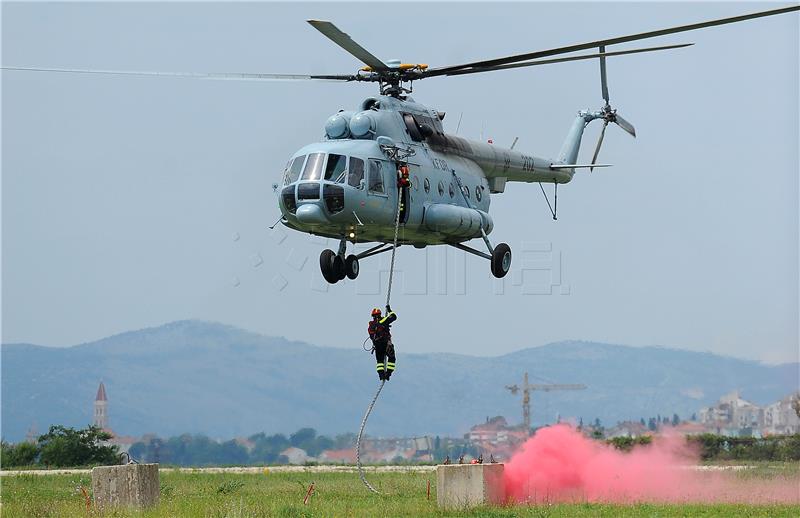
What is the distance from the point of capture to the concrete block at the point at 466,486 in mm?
21719

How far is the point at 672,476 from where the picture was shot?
27266mm

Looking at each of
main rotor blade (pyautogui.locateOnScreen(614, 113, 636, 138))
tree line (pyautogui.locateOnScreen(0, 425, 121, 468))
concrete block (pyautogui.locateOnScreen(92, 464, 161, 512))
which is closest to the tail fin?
main rotor blade (pyautogui.locateOnScreen(614, 113, 636, 138))

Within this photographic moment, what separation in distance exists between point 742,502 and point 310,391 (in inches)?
2493

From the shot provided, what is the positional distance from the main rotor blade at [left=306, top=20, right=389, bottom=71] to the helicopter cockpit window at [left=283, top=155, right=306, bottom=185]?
2.34m

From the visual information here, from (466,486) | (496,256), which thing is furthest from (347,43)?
(466,486)

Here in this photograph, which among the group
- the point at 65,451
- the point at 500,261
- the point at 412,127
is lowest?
the point at 65,451

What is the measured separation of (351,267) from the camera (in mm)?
29031

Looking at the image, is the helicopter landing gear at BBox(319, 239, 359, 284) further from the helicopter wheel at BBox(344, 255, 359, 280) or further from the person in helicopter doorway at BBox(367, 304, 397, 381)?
the person in helicopter doorway at BBox(367, 304, 397, 381)

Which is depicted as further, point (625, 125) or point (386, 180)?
point (625, 125)

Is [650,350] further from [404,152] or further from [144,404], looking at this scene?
[404,152]

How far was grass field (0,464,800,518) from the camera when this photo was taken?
70.8ft

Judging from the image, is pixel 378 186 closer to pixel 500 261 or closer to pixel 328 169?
pixel 328 169

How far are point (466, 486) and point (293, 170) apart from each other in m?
8.28

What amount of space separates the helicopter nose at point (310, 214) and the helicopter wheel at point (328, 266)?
2.05 meters
